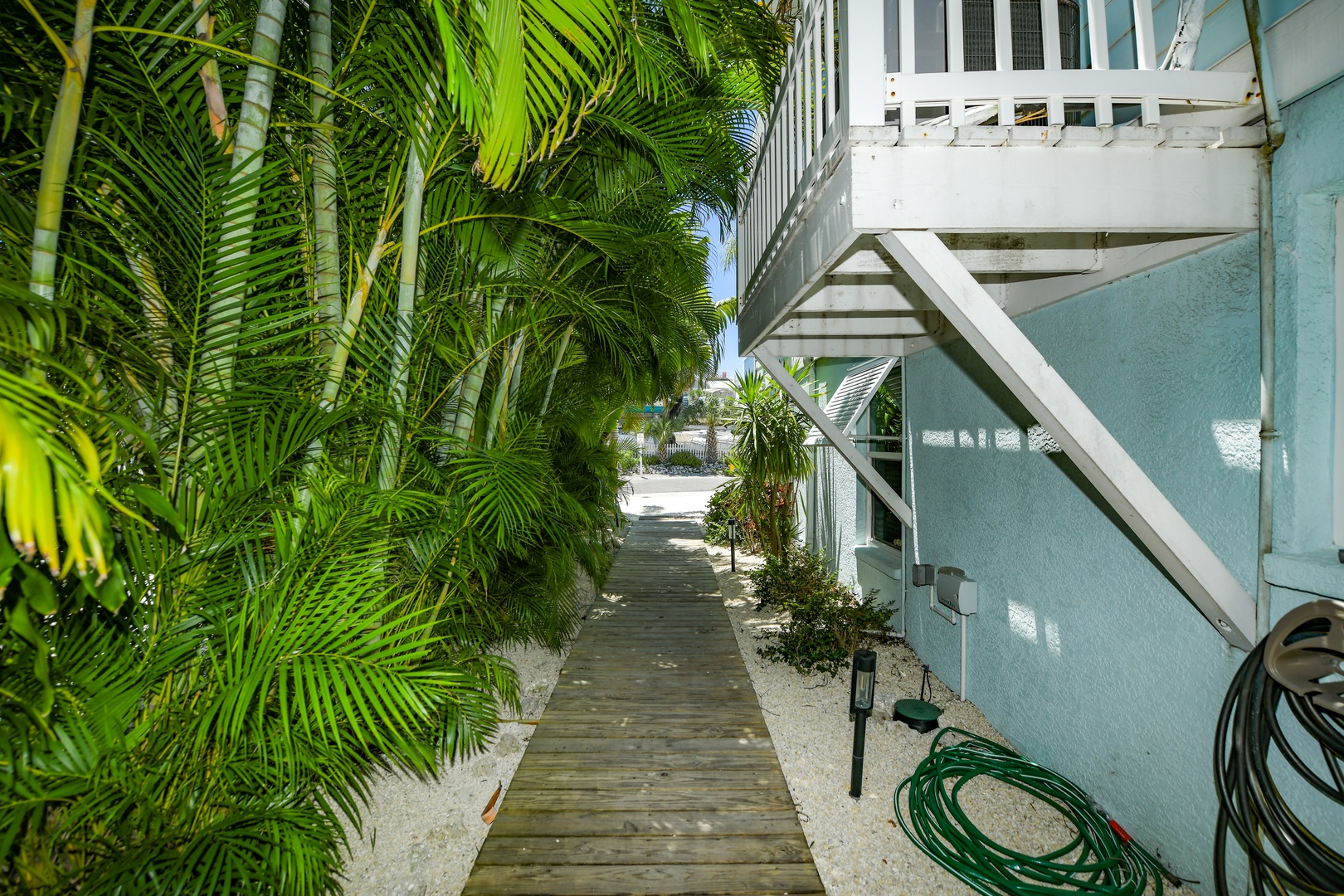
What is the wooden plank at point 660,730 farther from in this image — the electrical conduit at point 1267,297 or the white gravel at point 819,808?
the electrical conduit at point 1267,297

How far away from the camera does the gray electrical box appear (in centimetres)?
350

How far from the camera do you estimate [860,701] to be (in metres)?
2.65

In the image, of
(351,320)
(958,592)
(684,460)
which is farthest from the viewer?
(684,460)

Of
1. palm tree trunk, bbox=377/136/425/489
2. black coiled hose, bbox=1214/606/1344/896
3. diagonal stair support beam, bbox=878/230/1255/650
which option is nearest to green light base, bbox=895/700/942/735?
black coiled hose, bbox=1214/606/1344/896

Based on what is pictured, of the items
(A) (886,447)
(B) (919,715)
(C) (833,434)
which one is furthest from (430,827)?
(A) (886,447)

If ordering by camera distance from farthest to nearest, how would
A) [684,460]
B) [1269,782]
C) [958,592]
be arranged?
[684,460] < [958,592] < [1269,782]

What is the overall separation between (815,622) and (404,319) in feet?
13.5

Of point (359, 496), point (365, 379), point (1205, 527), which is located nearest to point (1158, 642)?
point (1205, 527)

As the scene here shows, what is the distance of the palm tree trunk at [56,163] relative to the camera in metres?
1.24

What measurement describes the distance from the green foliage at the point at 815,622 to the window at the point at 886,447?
0.76 metres

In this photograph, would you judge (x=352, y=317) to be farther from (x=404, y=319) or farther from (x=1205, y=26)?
(x=1205, y=26)

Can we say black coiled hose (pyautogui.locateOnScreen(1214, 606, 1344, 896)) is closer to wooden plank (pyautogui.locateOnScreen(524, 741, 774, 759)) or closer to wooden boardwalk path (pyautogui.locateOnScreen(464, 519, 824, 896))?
wooden boardwalk path (pyautogui.locateOnScreen(464, 519, 824, 896))

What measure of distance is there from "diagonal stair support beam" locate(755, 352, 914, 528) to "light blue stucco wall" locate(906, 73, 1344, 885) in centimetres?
92

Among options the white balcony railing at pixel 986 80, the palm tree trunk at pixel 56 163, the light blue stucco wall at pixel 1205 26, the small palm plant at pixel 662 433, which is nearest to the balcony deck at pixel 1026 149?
the white balcony railing at pixel 986 80
